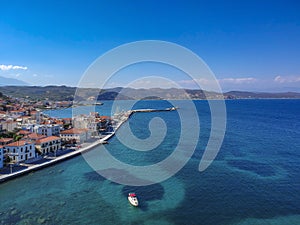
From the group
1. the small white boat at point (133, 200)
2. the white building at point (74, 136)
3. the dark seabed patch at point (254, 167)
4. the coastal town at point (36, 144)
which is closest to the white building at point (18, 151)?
the coastal town at point (36, 144)

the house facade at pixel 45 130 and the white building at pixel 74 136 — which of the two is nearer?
the white building at pixel 74 136

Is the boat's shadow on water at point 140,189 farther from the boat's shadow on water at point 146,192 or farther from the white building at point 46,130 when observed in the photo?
the white building at point 46,130

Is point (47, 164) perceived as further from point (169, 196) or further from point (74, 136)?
point (169, 196)


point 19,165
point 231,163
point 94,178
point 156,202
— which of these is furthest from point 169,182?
point 19,165

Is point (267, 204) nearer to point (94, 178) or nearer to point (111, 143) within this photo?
point (94, 178)

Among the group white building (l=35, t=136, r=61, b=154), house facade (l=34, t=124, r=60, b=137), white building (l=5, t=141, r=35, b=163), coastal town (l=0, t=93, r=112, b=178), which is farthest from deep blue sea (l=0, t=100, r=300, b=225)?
house facade (l=34, t=124, r=60, b=137)

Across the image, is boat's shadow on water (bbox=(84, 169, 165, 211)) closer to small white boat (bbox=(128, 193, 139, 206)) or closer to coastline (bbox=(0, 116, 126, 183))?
small white boat (bbox=(128, 193, 139, 206))
